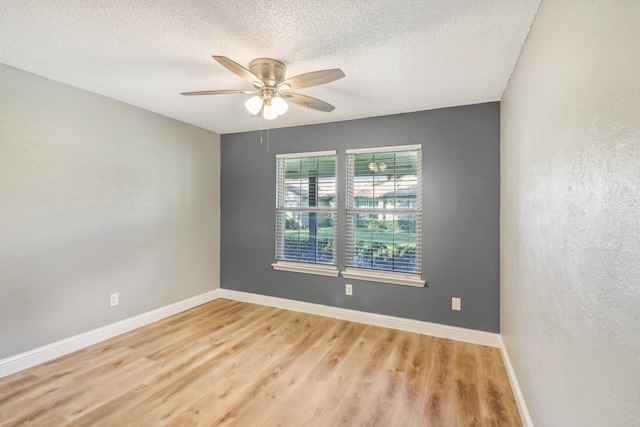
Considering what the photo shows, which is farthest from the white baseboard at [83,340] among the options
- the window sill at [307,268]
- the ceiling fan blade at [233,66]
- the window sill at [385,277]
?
the ceiling fan blade at [233,66]

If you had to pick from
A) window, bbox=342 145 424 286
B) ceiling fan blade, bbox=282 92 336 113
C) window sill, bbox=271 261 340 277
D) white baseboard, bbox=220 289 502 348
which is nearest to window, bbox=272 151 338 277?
window sill, bbox=271 261 340 277

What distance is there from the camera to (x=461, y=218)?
3.06m

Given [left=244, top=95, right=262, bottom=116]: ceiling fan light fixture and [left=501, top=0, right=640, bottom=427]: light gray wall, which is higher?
[left=244, top=95, right=262, bottom=116]: ceiling fan light fixture

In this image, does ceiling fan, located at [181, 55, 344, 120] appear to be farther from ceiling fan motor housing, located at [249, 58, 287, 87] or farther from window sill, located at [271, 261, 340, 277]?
window sill, located at [271, 261, 340, 277]

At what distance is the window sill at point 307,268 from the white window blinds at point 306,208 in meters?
0.05

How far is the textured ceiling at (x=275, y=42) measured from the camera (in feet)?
5.36

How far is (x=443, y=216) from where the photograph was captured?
10.3 feet

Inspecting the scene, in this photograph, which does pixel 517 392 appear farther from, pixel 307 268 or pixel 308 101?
pixel 308 101

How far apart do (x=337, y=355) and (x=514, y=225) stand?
1870 mm

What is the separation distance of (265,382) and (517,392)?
1.81m

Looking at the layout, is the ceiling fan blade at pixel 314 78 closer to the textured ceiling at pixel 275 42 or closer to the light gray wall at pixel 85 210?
the textured ceiling at pixel 275 42

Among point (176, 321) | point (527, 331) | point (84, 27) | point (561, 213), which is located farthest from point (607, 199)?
point (176, 321)

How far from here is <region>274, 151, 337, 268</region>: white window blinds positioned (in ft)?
12.3

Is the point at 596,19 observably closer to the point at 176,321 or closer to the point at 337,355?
the point at 337,355
